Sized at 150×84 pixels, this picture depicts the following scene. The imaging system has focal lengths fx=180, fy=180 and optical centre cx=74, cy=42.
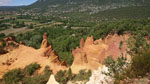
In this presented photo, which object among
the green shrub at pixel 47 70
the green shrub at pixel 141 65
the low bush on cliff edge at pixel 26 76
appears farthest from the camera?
the green shrub at pixel 47 70

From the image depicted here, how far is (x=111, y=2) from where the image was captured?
599ft

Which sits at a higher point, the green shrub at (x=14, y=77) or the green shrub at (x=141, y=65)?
the green shrub at (x=141, y=65)

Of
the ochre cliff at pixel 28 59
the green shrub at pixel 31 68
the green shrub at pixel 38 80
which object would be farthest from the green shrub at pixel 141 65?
the green shrub at pixel 31 68

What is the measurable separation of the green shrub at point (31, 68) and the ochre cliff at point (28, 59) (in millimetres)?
451

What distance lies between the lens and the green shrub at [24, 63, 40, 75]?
15242 millimetres

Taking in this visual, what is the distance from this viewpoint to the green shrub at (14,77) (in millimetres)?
13878

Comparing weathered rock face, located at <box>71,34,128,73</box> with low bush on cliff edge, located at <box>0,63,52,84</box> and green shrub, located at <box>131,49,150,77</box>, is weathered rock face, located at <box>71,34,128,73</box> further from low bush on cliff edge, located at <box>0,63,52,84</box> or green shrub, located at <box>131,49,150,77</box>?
green shrub, located at <box>131,49,150,77</box>

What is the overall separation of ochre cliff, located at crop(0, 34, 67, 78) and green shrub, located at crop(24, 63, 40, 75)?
45 cm

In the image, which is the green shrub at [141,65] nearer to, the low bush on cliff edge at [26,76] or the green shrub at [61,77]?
the green shrub at [61,77]

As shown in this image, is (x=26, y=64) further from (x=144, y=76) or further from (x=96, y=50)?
(x=144, y=76)

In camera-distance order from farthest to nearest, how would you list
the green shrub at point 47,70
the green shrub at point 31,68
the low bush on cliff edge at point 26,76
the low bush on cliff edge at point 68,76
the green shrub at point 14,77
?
the green shrub at point 31,68 < the green shrub at point 47,70 < the green shrub at point 14,77 < the low bush on cliff edge at point 26,76 < the low bush on cliff edge at point 68,76

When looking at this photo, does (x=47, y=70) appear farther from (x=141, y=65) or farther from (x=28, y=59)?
(x=141, y=65)

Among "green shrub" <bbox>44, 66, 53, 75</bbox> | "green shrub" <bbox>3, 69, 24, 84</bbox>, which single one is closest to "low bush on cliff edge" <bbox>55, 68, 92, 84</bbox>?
"green shrub" <bbox>44, 66, 53, 75</bbox>

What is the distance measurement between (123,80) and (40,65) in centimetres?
1119
